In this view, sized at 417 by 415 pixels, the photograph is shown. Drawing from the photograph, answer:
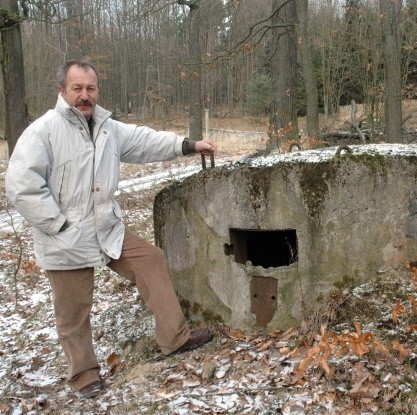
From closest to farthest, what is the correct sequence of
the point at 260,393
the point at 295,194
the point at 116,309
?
the point at 260,393, the point at 295,194, the point at 116,309

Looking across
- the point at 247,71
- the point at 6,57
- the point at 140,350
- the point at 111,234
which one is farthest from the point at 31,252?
the point at 247,71

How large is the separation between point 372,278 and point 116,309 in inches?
97.9

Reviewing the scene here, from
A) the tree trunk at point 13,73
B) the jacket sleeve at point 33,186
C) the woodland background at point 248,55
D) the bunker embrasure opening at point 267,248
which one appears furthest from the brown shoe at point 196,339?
the tree trunk at point 13,73

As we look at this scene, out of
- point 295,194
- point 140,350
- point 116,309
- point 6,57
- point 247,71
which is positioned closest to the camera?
point 295,194

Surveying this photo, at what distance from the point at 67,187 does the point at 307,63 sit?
25.1 feet

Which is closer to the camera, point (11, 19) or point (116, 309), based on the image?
point (116, 309)

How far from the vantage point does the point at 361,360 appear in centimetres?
311

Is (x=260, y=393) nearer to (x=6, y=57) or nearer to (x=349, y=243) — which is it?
(x=349, y=243)

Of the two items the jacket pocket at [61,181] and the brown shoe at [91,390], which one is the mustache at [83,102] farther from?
the brown shoe at [91,390]

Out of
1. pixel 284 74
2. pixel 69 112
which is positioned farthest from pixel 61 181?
pixel 284 74

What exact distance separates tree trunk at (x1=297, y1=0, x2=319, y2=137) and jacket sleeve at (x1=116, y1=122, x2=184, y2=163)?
6446mm

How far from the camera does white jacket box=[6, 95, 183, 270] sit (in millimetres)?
3049

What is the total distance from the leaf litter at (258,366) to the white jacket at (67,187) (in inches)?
35.8

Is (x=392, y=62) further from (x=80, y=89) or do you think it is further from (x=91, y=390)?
(x=91, y=390)
